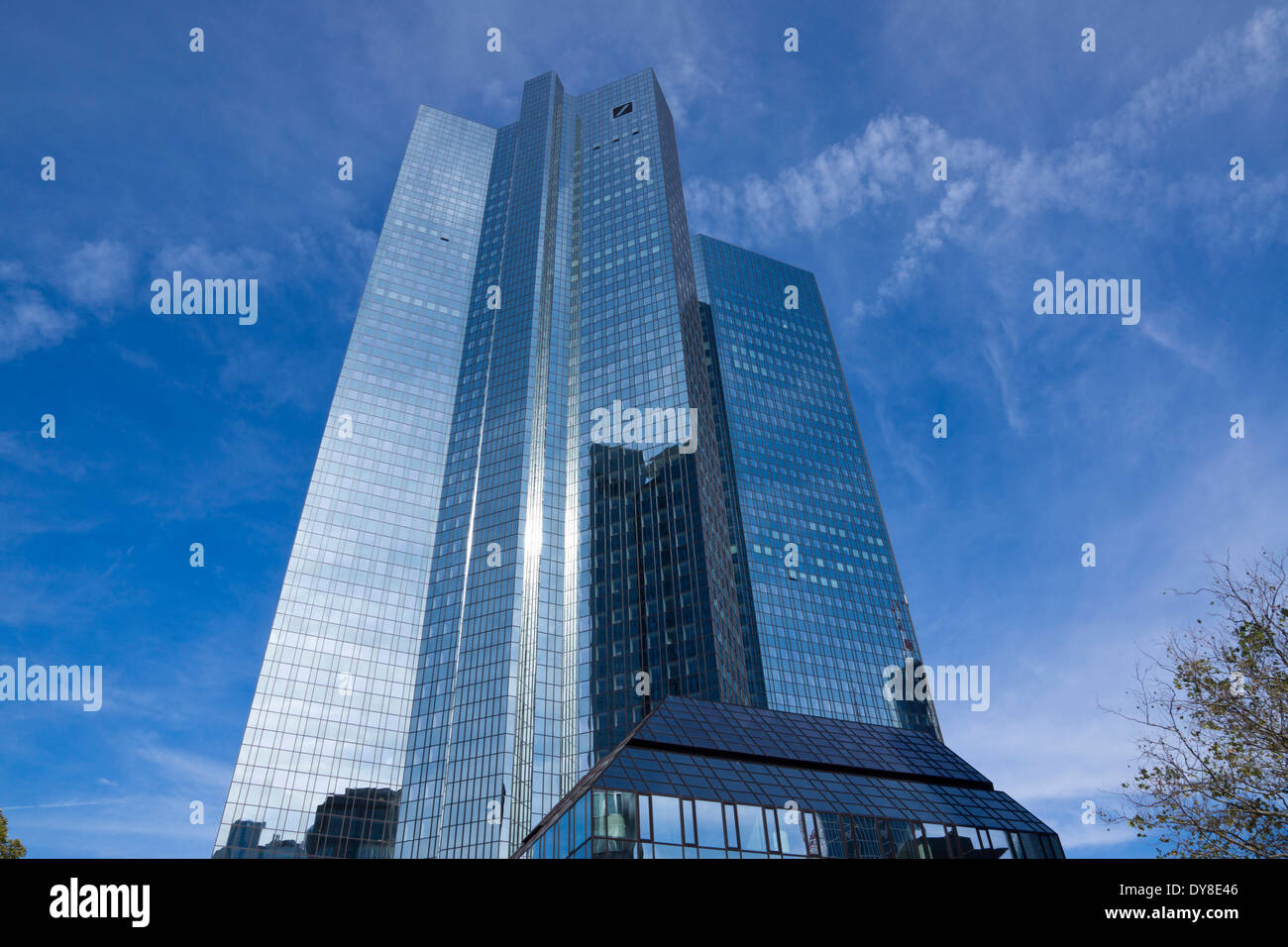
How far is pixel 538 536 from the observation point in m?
140

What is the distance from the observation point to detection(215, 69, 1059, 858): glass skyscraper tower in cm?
11775

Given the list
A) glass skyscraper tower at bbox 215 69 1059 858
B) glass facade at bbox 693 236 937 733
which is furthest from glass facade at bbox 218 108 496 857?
glass facade at bbox 693 236 937 733

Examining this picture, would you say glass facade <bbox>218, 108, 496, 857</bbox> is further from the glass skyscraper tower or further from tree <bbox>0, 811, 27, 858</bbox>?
tree <bbox>0, 811, 27, 858</bbox>

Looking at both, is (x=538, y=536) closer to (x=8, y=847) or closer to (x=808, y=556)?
(x=808, y=556)

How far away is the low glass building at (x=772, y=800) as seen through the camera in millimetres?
42844

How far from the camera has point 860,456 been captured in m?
198

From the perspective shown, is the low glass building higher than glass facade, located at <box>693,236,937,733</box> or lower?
lower

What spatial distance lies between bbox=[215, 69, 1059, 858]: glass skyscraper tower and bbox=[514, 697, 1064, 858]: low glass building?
47894 millimetres

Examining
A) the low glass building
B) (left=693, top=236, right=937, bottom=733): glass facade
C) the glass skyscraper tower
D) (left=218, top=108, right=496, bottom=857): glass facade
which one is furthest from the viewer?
(left=693, top=236, right=937, bottom=733): glass facade

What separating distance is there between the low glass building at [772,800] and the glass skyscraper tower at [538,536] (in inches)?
1886

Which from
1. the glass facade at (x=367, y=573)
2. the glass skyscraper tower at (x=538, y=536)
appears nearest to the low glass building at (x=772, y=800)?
the glass skyscraper tower at (x=538, y=536)

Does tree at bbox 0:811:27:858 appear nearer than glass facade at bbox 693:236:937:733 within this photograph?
Answer: Yes

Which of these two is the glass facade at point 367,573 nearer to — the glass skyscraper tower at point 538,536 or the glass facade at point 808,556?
the glass skyscraper tower at point 538,536
